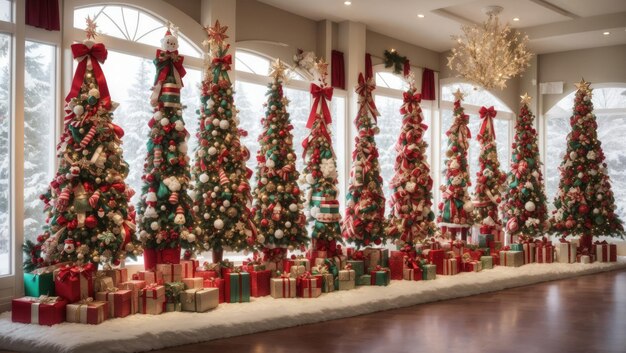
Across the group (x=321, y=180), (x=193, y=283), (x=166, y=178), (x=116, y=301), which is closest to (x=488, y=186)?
(x=321, y=180)

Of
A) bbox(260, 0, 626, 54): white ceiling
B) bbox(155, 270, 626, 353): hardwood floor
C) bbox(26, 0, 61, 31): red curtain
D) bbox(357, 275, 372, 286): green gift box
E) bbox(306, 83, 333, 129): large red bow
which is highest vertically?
bbox(260, 0, 626, 54): white ceiling

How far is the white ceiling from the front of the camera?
9.37 metres

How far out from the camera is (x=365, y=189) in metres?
7.92

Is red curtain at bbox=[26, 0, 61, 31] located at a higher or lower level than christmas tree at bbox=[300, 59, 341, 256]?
higher

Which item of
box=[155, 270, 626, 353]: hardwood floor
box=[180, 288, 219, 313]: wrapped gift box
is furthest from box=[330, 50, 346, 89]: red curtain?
box=[180, 288, 219, 313]: wrapped gift box

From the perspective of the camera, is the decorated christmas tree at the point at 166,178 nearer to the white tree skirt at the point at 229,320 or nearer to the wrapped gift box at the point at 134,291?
the wrapped gift box at the point at 134,291

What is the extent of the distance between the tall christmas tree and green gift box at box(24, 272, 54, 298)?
7.78 meters

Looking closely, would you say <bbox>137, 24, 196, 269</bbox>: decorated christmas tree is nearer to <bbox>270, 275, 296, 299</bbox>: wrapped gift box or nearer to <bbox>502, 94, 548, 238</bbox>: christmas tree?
<bbox>270, 275, 296, 299</bbox>: wrapped gift box

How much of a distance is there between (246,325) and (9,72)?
11.1ft

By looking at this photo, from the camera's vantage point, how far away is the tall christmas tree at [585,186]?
10.0 meters

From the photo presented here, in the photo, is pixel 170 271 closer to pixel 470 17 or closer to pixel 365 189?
pixel 365 189

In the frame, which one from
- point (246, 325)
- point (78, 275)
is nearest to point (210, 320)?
point (246, 325)

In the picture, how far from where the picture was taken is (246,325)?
18.5ft

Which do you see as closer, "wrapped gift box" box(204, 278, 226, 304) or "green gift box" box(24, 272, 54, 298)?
"green gift box" box(24, 272, 54, 298)
